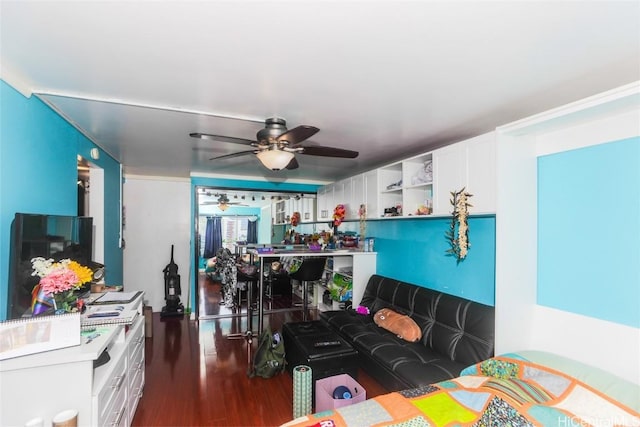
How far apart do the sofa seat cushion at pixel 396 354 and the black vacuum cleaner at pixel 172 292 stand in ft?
9.36

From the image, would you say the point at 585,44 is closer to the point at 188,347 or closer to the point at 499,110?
the point at 499,110

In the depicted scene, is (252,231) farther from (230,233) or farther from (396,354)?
(396,354)

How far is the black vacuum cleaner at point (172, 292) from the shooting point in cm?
466

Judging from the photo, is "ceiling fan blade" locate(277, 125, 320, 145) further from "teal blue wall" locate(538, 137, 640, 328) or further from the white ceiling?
"teal blue wall" locate(538, 137, 640, 328)

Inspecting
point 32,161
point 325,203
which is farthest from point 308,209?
point 32,161

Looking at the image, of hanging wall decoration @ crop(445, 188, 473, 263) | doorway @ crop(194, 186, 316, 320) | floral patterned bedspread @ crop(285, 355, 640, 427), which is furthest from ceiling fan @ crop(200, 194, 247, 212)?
floral patterned bedspread @ crop(285, 355, 640, 427)

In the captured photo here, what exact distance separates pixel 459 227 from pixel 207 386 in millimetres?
2724

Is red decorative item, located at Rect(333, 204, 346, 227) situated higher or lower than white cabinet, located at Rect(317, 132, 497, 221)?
lower

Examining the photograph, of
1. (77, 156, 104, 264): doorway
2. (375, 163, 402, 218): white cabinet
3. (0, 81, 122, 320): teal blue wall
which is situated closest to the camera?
(0, 81, 122, 320): teal blue wall

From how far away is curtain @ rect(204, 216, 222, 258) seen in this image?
22.2 feet

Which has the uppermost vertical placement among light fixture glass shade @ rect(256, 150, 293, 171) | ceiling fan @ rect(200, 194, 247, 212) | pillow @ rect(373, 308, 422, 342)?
light fixture glass shade @ rect(256, 150, 293, 171)

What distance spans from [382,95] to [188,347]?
Answer: 355cm

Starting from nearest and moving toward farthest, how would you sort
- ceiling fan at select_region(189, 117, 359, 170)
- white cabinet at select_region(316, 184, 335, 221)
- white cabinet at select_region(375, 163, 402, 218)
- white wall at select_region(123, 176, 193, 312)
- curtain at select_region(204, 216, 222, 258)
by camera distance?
1. ceiling fan at select_region(189, 117, 359, 170)
2. white cabinet at select_region(375, 163, 402, 218)
3. white wall at select_region(123, 176, 193, 312)
4. white cabinet at select_region(316, 184, 335, 221)
5. curtain at select_region(204, 216, 222, 258)

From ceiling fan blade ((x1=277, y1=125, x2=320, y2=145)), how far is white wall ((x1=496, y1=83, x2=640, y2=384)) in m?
1.41
